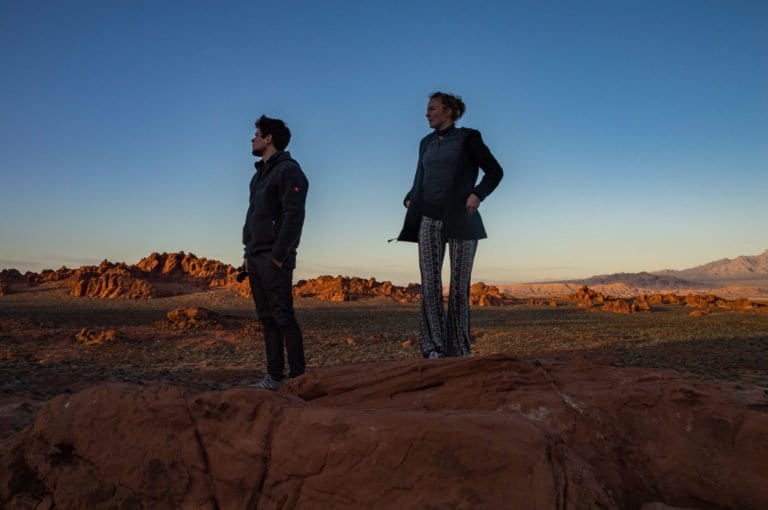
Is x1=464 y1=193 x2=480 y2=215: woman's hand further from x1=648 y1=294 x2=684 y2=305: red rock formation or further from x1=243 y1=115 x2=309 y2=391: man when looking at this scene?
x1=648 y1=294 x2=684 y2=305: red rock formation

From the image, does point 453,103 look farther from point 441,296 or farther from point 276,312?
point 276,312

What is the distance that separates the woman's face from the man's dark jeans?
1.93 metres

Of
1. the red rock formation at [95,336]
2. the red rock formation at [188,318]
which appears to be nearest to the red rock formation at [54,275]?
the red rock formation at [188,318]

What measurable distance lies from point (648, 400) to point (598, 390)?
0.87 feet

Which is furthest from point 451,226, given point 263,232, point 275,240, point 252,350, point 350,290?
point 350,290

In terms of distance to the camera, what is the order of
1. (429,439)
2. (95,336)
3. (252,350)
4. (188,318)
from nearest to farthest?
(429,439) → (252,350) → (95,336) → (188,318)

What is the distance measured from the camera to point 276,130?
528cm

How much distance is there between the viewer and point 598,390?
318 cm

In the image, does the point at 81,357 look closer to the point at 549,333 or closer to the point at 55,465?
the point at 55,465

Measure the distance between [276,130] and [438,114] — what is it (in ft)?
5.13

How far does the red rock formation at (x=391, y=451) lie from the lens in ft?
6.71

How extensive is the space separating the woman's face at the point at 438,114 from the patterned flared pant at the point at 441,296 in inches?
35.7

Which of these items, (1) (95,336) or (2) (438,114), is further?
(1) (95,336)

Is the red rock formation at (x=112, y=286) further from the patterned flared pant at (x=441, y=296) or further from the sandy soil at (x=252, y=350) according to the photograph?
the patterned flared pant at (x=441, y=296)
